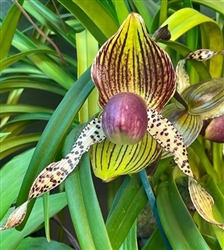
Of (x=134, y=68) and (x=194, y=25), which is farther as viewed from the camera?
(x=194, y=25)

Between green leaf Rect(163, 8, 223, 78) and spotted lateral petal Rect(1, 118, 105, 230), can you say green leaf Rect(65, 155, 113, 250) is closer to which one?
spotted lateral petal Rect(1, 118, 105, 230)

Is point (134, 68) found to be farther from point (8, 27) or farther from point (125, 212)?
point (8, 27)

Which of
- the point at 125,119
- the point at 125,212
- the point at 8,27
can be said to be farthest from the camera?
the point at 8,27

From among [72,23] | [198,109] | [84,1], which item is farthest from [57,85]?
[198,109]

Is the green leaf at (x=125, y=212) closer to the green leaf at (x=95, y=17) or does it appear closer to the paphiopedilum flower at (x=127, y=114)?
the paphiopedilum flower at (x=127, y=114)

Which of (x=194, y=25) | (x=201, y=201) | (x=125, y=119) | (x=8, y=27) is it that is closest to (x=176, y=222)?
(x=201, y=201)

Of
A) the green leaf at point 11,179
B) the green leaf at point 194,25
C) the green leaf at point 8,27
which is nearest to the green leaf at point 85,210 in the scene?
the green leaf at point 11,179

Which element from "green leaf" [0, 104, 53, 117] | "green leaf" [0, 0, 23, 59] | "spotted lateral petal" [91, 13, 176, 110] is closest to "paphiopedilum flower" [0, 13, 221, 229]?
"spotted lateral petal" [91, 13, 176, 110]
